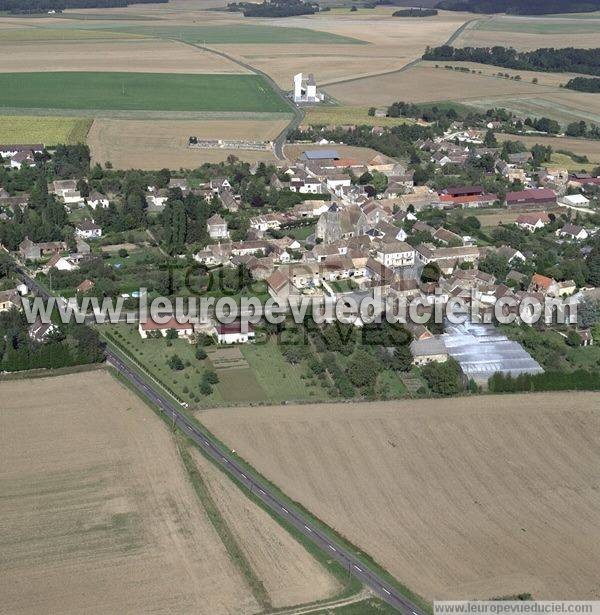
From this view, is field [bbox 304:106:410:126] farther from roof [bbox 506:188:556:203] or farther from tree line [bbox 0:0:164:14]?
tree line [bbox 0:0:164:14]

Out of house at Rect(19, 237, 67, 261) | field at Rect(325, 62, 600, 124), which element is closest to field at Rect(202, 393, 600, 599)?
house at Rect(19, 237, 67, 261)

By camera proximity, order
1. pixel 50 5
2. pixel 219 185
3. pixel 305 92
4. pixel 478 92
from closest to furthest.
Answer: pixel 219 185 < pixel 305 92 < pixel 478 92 < pixel 50 5

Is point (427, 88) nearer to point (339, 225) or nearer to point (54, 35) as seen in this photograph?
point (339, 225)

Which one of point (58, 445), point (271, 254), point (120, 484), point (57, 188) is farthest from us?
point (57, 188)

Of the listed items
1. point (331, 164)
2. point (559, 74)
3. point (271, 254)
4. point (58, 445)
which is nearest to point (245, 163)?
point (331, 164)

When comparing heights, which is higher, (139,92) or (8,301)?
(139,92)

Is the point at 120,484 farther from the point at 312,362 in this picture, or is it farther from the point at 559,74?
the point at 559,74

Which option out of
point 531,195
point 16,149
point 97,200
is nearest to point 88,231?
point 97,200

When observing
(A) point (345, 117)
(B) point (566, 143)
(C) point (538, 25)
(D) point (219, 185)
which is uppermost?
(C) point (538, 25)
